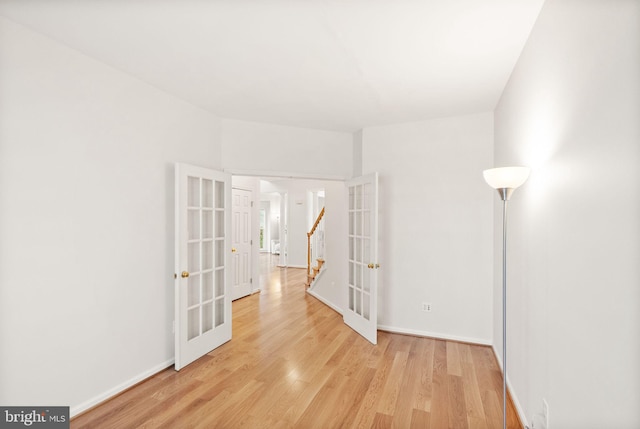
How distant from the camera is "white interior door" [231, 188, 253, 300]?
587cm

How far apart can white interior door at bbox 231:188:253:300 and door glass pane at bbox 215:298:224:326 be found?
6.48ft

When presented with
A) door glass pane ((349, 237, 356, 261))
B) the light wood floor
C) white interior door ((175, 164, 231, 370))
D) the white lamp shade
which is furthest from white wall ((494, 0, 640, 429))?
white interior door ((175, 164, 231, 370))

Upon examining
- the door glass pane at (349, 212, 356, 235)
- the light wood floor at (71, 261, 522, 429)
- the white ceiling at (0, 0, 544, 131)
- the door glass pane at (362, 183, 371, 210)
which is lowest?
the light wood floor at (71, 261, 522, 429)

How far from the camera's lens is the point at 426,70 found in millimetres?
2689

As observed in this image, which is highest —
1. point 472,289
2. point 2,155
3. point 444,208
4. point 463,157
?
point 463,157

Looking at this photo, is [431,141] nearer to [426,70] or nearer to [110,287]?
[426,70]

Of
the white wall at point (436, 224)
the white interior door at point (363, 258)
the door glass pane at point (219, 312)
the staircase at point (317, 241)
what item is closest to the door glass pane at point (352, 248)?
the white interior door at point (363, 258)

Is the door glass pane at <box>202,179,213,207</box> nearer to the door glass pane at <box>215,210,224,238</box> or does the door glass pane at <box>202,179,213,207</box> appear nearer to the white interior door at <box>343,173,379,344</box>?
the door glass pane at <box>215,210,224,238</box>

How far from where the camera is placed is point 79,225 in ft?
7.91

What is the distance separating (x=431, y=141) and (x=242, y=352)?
336cm

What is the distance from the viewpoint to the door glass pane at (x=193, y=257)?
3.38m

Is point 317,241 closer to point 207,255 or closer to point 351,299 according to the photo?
point 351,299

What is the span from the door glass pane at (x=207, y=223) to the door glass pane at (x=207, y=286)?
43 cm

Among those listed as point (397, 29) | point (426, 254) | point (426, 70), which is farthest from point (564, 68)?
point (426, 254)
